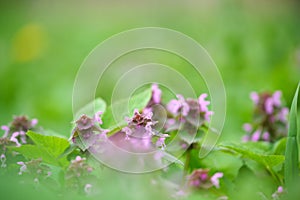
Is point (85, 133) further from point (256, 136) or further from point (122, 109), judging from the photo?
point (256, 136)

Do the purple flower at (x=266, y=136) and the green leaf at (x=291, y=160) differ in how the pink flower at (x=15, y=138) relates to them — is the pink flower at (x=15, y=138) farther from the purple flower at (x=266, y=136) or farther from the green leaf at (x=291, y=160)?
the purple flower at (x=266, y=136)

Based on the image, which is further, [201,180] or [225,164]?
[225,164]

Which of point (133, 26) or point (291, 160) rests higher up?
point (133, 26)

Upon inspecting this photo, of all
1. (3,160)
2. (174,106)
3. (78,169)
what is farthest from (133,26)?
(78,169)

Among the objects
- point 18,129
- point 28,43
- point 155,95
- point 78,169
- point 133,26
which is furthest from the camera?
point 133,26

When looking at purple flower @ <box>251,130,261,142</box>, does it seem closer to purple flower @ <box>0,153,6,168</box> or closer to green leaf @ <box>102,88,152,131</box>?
green leaf @ <box>102,88,152,131</box>

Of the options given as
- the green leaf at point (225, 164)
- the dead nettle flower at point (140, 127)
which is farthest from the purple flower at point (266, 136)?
the dead nettle flower at point (140, 127)

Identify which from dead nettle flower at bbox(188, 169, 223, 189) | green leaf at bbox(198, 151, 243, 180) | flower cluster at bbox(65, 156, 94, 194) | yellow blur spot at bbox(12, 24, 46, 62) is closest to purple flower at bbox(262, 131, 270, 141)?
green leaf at bbox(198, 151, 243, 180)
